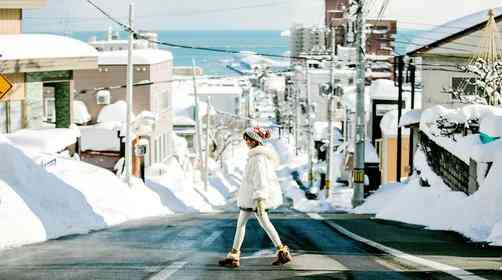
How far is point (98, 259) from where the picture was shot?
9.11 m

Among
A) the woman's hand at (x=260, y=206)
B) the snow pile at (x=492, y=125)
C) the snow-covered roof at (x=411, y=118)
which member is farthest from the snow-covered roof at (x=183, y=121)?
the woman's hand at (x=260, y=206)

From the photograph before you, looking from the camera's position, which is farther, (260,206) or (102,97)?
(102,97)

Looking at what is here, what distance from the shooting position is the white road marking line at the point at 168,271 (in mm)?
7793

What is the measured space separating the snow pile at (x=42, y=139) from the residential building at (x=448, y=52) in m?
14.5

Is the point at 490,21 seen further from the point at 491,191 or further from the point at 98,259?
the point at 98,259

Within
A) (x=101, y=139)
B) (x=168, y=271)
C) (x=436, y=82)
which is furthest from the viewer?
(x=101, y=139)

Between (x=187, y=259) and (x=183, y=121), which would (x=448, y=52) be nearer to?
(x=187, y=259)

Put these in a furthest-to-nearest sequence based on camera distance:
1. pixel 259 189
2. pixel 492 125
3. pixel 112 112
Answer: pixel 112 112 < pixel 492 125 < pixel 259 189

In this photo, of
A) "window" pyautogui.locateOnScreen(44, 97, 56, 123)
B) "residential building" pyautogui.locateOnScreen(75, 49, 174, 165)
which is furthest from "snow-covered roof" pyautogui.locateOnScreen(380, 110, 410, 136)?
"window" pyautogui.locateOnScreen(44, 97, 56, 123)

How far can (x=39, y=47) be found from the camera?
91.2ft

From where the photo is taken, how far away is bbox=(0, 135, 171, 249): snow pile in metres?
12.2

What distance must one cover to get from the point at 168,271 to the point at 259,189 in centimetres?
134

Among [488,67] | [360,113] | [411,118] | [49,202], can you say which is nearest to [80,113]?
[411,118]

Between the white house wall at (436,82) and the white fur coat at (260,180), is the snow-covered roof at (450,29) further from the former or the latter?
the white fur coat at (260,180)
